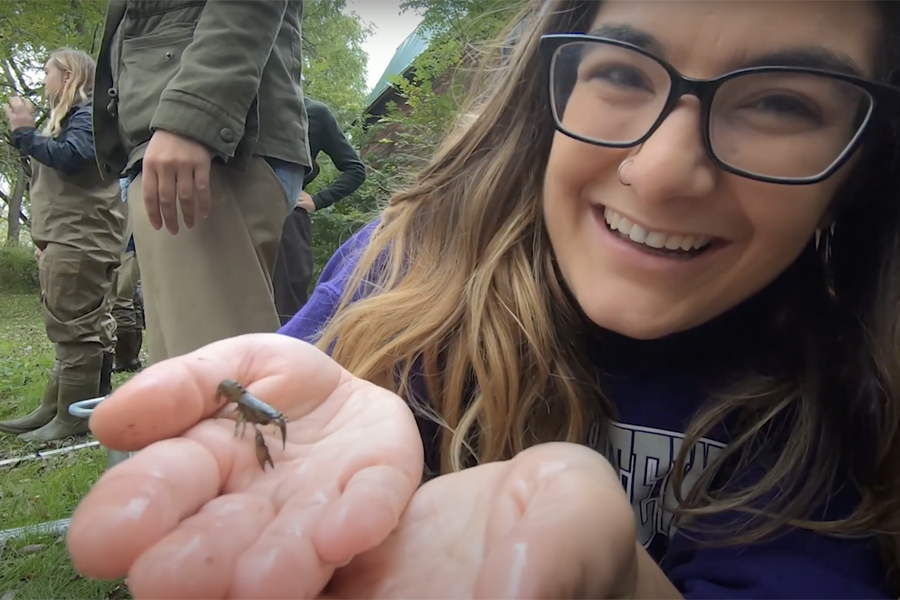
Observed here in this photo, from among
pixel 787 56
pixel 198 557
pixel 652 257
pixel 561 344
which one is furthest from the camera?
pixel 561 344

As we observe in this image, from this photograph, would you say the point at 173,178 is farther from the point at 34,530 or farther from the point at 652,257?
the point at 652,257

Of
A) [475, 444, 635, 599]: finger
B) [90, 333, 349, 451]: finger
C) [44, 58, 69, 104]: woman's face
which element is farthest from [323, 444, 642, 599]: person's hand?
[44, 58, 69, 104]: woman's face

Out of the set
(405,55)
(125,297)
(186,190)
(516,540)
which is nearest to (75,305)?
(125,297)

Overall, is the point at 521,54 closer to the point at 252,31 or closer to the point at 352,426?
the point at 252,31

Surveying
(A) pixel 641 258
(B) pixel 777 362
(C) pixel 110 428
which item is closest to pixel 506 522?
(C) pixel 110 428

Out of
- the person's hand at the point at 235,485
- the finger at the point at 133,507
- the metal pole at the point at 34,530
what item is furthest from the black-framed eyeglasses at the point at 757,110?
the metal pole at the point at 34,530

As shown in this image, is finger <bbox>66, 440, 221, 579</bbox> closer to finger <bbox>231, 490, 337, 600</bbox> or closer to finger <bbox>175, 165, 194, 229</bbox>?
finger <bbox>231, 490, 337, 600</bbox>
